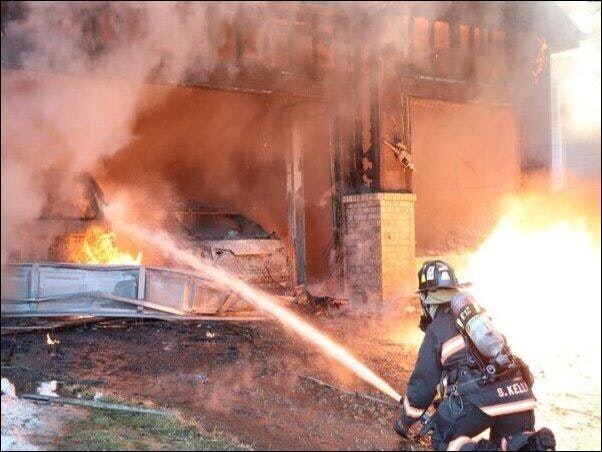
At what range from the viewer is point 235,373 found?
6203 mm

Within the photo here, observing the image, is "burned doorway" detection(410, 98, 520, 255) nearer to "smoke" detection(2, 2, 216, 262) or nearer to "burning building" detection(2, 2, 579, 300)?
"burning building" detection(2, 2, 579, 300)

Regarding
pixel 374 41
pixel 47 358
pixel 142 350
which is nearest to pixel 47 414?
pixel 47 358

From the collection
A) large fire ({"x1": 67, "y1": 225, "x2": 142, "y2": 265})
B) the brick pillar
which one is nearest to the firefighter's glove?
the brick pillar

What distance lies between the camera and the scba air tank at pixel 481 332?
12.4 ft

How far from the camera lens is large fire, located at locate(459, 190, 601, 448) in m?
7.81

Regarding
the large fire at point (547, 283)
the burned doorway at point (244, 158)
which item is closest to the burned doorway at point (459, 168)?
the large fire at point (547, 283)

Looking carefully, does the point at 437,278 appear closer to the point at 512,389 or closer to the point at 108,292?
the point at 512,389

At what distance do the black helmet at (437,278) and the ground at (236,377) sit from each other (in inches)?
47.9

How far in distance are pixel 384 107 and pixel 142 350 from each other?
5279 mm

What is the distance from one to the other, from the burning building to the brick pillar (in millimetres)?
24

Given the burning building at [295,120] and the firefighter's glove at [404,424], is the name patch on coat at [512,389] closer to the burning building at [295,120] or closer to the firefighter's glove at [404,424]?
the firefighter's glove at [404,424]

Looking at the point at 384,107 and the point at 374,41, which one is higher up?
the point at 374,41

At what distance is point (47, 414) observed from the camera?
4445 mm

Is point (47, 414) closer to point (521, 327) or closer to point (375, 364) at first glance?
point (375, 364)
